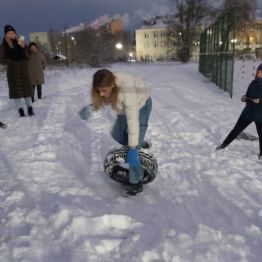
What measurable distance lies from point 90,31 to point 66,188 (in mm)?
36653

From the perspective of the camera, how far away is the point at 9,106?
1005cm

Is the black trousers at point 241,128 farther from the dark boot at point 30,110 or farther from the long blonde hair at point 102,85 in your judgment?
the dark boot at point 30,110

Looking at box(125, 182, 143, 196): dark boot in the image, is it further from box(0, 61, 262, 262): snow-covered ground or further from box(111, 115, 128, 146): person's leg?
box(111, 115, 128, 146): person's leg

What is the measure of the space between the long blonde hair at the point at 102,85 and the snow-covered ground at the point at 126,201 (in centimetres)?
109

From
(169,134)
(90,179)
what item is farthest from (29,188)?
(169,134)

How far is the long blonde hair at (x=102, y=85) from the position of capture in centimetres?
351

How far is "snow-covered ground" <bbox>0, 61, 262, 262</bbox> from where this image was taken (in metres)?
3.10

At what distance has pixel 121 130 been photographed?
14.0ft

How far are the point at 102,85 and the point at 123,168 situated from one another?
1.18 m

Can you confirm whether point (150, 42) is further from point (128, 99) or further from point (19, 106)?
point (128, 99)

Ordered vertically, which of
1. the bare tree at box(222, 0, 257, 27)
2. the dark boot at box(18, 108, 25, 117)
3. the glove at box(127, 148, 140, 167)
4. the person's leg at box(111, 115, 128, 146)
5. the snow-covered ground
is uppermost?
the bare tree at box(222, 0, 257, 27)

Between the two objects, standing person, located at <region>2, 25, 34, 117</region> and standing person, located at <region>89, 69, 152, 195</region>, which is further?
standing person, located at <region>2, 25, 34, 117</region>

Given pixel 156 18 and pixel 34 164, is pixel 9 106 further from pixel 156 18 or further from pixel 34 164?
pixel 156 18

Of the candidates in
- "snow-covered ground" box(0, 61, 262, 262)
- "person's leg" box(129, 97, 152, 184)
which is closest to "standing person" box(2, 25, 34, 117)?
"snow-covered ground" box(0, 61, 262, 262)
